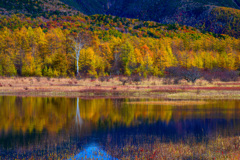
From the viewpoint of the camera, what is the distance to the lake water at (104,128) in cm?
1458

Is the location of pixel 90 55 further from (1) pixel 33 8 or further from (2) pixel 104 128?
(1) pixel 33 8

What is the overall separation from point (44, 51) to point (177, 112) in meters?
64.9

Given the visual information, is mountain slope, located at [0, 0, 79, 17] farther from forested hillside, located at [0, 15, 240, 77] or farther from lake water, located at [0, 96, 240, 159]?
lake water, located at [0, 96, 240, 159]

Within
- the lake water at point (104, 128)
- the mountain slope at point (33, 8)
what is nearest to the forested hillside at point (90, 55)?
the mountain slope at point (33, 8)

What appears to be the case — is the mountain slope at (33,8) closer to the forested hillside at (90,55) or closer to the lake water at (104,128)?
the forested hillside at (90,55)

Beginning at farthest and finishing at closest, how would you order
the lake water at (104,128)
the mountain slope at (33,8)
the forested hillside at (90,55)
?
the mountain slope at (33,8), the forested hillside at (90,55), the lake water at (104,128)

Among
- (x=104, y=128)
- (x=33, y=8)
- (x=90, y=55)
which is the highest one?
(x=33, y=8)

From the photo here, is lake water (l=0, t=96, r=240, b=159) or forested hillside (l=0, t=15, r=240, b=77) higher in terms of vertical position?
forested hillside (l=0, t=15, r=240, b=77)

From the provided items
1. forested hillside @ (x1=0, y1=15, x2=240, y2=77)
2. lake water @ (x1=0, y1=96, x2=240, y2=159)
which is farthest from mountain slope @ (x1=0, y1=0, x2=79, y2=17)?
lake water @ (x1=0, y1=96, x2=240, y2=159)

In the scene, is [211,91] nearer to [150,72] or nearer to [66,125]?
[66,125]

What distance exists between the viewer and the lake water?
47.8 feet

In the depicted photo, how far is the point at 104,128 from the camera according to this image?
19.8 m

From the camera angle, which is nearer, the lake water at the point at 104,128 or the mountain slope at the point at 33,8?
the lake water at the point at 104,128

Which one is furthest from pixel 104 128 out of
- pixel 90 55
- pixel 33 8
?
pixel 33 8
